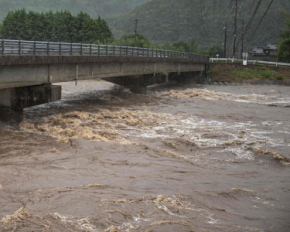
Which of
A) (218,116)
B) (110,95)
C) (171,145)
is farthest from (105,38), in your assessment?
(171,145)

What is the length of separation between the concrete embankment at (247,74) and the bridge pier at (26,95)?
125ft

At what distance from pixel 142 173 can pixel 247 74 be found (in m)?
46.3

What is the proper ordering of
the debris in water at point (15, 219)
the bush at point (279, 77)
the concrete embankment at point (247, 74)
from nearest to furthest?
the debris in water at point (15, 219) → the bush at point (279, 77) → the concrete embankment at point (247, 74)

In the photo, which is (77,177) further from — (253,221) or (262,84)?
(262,84)

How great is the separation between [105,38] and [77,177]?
8638 cm

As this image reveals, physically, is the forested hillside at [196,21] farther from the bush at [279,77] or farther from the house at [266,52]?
the bush at [279,77]

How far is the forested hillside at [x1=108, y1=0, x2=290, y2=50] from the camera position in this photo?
144m

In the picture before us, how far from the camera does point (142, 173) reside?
506 inches

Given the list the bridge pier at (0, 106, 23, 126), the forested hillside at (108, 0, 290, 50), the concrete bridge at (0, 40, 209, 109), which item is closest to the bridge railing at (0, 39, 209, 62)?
the concrete bridge at (0, 40, 209, 109)

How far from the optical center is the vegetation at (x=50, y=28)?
8488 centimetres

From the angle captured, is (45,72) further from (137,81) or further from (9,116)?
(137,81)

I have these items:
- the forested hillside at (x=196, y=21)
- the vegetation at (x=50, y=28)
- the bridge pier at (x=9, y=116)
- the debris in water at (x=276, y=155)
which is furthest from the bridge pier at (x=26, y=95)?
the forested hillside at (x=196, y=21)

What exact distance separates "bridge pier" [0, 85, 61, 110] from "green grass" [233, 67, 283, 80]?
39.7 m

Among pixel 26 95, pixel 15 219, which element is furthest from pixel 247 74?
pixel 15 219
